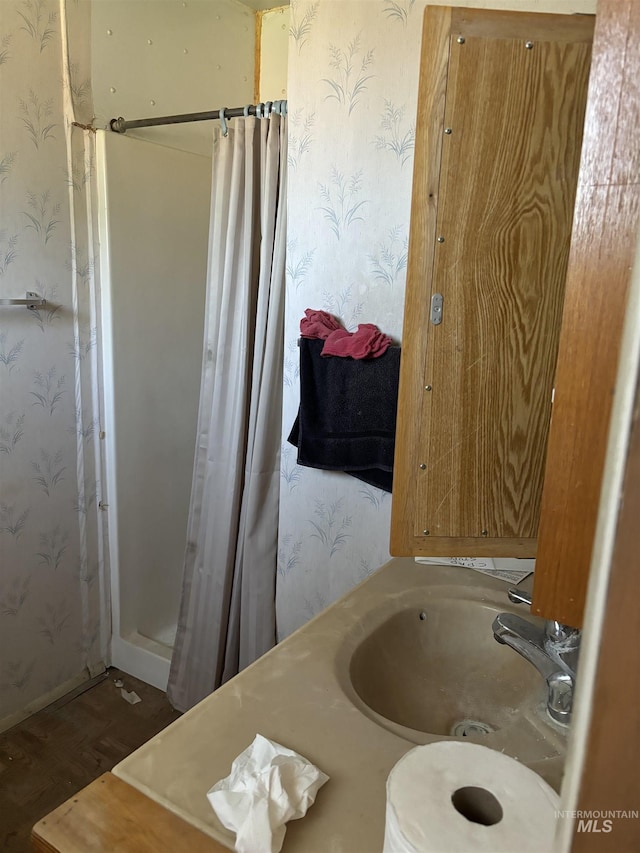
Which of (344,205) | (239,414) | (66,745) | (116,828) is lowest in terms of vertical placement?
(66,745)

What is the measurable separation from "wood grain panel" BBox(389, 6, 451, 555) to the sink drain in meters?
0.37

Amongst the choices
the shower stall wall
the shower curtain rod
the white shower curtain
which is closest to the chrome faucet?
the white shower curtain

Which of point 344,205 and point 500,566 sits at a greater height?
point 344,205

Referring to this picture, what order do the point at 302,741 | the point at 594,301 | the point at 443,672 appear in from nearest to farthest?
the point at 594,301, the point at 302,741, the point at 443,672

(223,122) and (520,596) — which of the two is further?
(223,122)

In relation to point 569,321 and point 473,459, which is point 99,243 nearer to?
point 473,459

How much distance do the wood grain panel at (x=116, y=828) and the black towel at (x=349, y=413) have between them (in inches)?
34.2

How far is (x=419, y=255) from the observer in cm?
89

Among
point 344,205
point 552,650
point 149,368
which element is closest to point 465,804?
point 552,650

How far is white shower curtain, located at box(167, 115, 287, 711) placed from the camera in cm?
170

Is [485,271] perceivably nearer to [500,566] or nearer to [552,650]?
[552,650]

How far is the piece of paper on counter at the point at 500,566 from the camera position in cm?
131

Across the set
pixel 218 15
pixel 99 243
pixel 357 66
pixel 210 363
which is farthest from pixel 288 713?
pixel 218 15

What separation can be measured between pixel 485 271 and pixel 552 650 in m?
0.57
